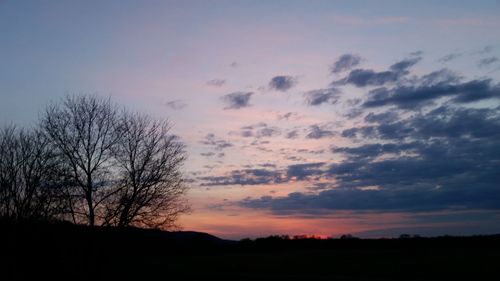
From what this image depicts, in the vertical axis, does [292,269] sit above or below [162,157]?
below

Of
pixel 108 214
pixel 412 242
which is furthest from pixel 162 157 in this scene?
pixel 412 242

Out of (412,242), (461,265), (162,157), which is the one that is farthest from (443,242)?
(162,157)

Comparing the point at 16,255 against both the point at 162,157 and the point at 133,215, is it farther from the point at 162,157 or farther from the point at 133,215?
the point at 162,157

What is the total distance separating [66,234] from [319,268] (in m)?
24.9

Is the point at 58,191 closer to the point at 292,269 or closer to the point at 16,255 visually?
the point at 16,255

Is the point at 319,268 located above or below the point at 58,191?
below

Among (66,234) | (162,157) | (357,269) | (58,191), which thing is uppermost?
(162,157)

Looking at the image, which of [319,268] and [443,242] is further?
[443,242]

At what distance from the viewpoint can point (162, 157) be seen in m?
43.9

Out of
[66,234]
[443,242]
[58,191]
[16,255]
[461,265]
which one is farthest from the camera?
[443,242]

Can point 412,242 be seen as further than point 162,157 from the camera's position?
Yes

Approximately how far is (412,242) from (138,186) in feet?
164

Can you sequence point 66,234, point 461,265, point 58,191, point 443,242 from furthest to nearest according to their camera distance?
point 443,242 < point 461,265 < point 58,191 < point 66,234

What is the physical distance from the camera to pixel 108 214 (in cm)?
4019
